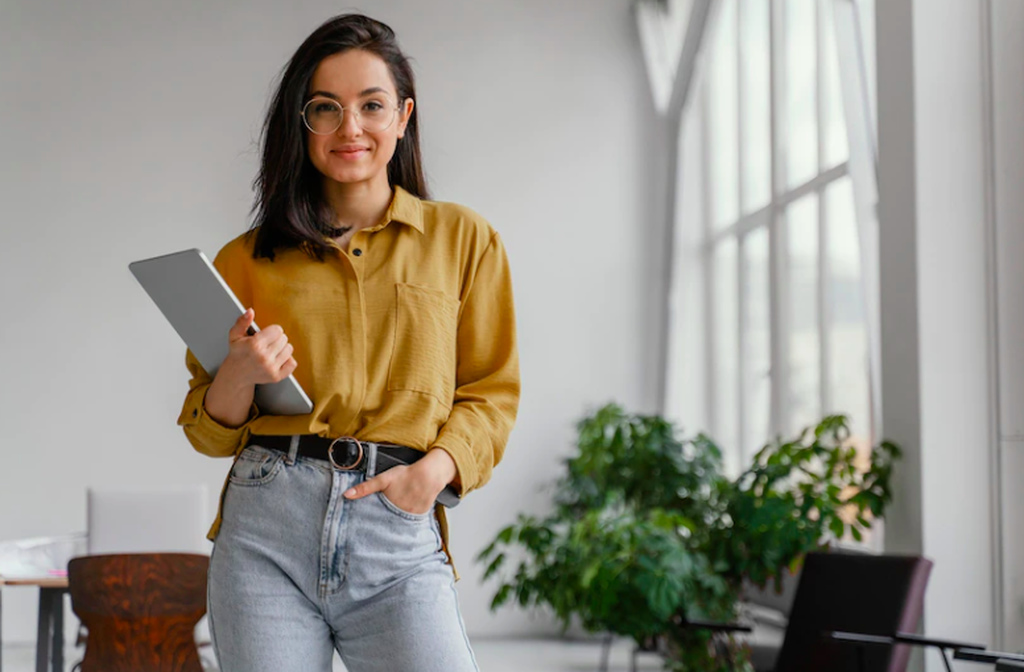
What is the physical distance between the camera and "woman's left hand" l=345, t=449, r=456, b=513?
1342 mm

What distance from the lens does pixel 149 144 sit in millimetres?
6926

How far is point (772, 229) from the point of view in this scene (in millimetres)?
5820

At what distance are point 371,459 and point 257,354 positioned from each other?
18 centimetres

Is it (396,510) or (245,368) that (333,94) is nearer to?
(245,368)

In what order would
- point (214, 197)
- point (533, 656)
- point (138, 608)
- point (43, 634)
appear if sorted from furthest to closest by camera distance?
point (214, 197) → point (533, 656) → point (43, 634) → point (138, 608)

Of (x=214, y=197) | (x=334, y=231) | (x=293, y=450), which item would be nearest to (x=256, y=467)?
(x=293, y=450)

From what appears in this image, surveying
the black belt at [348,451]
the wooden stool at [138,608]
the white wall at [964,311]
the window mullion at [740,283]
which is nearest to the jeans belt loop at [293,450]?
the black belt at [348,451]

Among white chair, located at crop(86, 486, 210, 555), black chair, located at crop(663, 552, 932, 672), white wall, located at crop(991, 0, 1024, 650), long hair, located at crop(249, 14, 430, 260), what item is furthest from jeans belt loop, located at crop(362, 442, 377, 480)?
white chair, located at crop(86, 486, 210, 555)

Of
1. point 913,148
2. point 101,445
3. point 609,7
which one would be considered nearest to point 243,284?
point 913,148

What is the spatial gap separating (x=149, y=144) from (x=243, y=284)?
5824mm

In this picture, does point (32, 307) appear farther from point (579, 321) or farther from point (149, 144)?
point (579, 321)

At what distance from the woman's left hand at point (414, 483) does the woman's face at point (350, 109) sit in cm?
36

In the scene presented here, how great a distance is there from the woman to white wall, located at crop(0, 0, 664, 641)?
193 inches

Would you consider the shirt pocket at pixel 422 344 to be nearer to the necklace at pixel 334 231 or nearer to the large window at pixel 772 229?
the necklace at pixel 334 231
